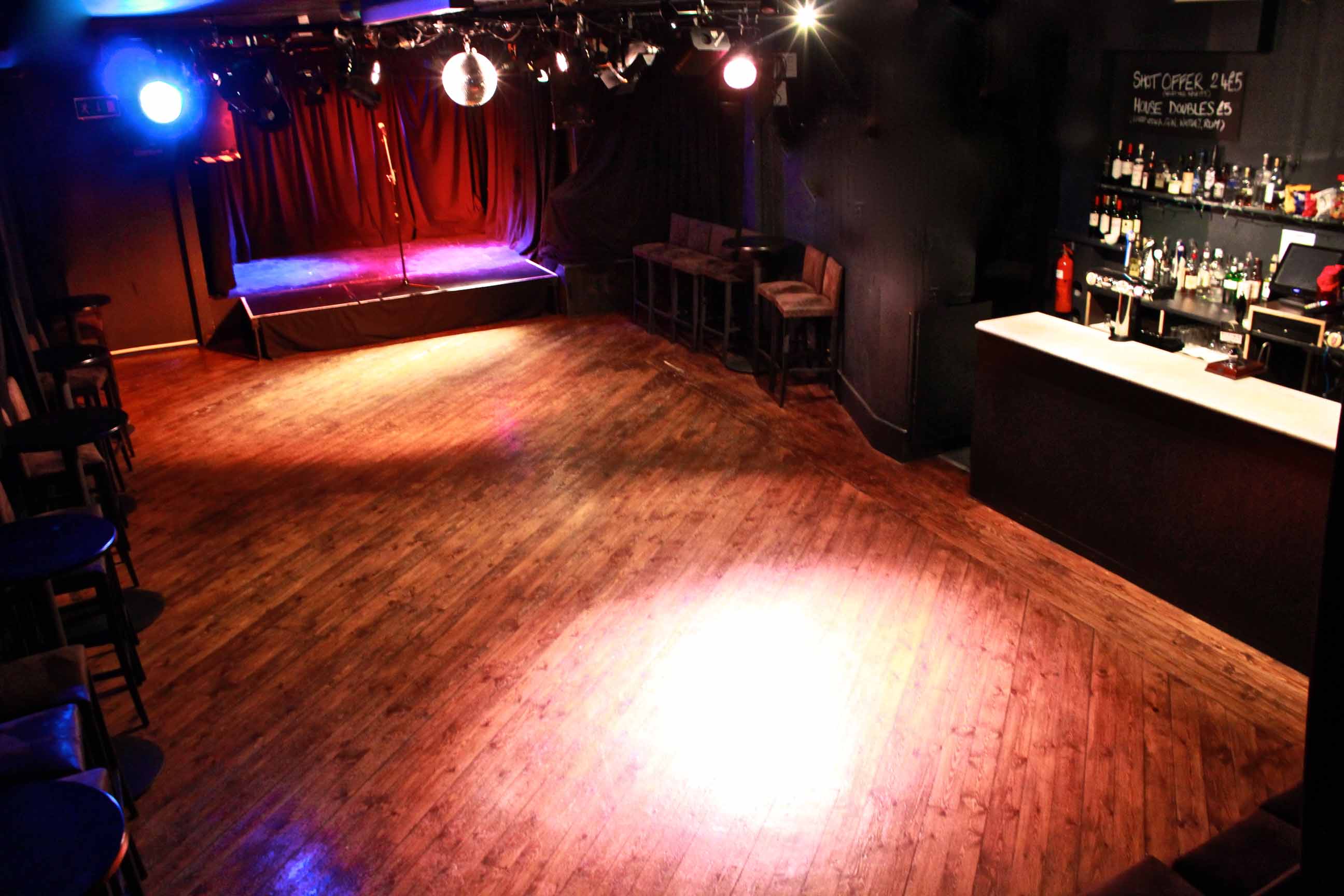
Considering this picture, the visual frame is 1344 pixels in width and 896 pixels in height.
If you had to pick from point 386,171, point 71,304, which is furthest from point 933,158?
point 386,171

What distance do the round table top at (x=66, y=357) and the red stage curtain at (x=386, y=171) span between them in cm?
498

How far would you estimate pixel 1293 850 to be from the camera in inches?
94.3

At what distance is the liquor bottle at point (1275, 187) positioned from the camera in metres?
4.57

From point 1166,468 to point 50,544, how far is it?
4.39 metres

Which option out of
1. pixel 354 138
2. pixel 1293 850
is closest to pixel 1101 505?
pixel 1293 850

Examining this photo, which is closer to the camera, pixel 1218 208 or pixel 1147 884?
pixel 1147 884

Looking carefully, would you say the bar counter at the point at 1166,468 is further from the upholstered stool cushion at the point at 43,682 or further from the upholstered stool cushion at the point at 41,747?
the upholstered stool cushion at the point at 43,682

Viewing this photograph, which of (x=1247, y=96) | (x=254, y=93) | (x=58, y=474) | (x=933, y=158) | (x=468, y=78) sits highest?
(x=254, y=93)

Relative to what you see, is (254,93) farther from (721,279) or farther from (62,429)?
(62,429)

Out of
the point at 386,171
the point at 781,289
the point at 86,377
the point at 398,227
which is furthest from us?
the point at 386,171

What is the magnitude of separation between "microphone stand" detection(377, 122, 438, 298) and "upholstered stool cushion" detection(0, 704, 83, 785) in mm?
6595

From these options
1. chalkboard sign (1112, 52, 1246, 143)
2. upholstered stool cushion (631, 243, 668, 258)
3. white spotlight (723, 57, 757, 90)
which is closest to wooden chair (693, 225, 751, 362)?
upholstered stool cushion (631, 243, 668, 258)

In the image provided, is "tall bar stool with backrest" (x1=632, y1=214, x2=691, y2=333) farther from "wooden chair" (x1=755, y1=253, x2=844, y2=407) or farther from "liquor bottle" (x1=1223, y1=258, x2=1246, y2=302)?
"liquor bottle" (x1=1223, y1=258, x2=1246, y2=302)

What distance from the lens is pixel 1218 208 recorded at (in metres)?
4.81
